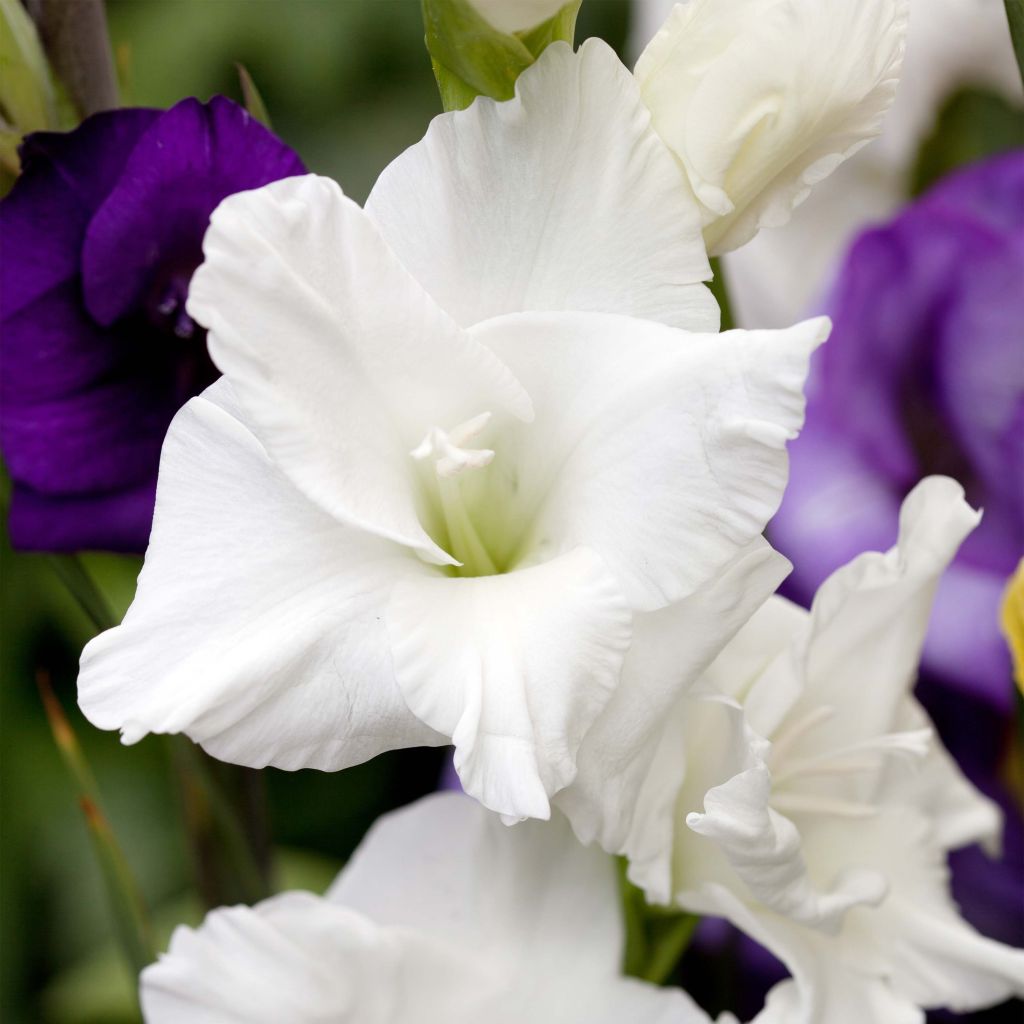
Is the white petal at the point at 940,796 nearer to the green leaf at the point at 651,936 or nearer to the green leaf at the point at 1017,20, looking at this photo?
the green leaf at the point at 651,936

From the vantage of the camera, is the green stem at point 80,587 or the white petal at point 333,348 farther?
the green stem at point 80,587

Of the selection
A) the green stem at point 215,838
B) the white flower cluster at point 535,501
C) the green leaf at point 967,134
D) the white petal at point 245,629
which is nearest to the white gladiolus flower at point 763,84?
the white flower cluster at point 535,501

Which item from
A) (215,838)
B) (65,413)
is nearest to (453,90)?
(65,413)

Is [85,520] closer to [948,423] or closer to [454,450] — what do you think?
[454,450]

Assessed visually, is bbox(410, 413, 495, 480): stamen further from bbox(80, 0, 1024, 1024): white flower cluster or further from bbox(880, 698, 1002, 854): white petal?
bbox(880, 698, 1002, 854): white petal

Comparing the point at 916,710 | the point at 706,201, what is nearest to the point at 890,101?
the point at 706,201

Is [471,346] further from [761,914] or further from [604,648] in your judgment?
[761,914]

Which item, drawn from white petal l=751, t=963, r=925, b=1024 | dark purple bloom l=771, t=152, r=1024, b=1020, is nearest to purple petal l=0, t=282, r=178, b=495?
white petal l=751, t=963, r=925, b=1024
